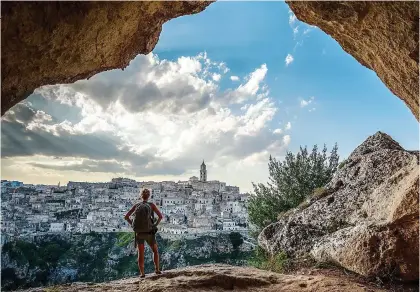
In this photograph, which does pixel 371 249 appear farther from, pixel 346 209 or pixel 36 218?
pixel 36 218

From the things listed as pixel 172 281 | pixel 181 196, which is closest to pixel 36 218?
pixel 181 196

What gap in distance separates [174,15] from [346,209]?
7788 millimetres

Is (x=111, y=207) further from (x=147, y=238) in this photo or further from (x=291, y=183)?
(x=147, y=238)

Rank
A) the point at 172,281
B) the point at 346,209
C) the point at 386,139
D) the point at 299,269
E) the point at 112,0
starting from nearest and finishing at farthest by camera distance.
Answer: the point at 112,0
the point at 172,281
the point at 299,269
the point at 346,209
the point at 386,139

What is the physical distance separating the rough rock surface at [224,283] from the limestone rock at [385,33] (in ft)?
12.3

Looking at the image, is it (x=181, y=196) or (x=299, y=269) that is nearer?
(x=299, y=269)

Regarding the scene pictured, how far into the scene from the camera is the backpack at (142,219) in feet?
26.2

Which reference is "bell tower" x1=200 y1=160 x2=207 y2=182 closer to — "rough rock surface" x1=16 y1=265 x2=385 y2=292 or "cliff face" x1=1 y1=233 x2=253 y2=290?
"cliff face" x1=1 y1=233 x2=253 y2=290

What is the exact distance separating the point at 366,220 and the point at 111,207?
76607 mm

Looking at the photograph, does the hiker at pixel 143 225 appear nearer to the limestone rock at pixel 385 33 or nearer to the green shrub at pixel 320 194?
the limestone rock at pixel 385 33

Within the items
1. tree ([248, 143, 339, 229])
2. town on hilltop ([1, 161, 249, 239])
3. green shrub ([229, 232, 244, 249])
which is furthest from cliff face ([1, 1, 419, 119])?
green shrub ([229, 232, 244, 249])

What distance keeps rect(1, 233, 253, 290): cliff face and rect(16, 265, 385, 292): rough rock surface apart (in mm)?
31055

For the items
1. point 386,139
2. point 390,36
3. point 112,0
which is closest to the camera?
point 390,36

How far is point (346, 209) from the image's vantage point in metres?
→ 10.1
